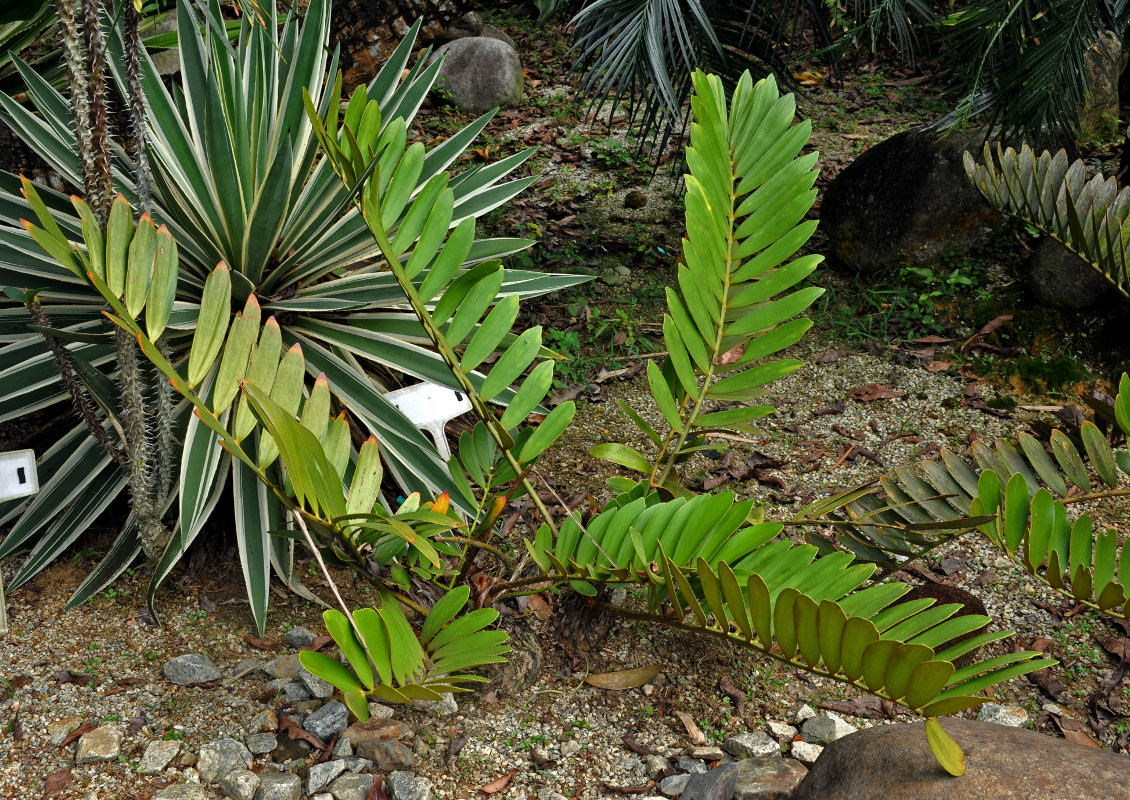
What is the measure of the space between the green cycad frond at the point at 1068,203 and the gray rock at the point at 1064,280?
19.9 inches

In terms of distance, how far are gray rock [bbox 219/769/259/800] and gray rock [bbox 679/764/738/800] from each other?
0.77 metres

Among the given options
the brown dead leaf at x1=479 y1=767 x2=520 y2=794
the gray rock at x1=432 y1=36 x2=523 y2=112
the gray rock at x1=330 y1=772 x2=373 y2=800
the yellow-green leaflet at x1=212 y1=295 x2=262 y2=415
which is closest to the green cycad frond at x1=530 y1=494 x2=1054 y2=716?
the brown dead leaf at x1=479 y1=767 x2=520 y2=794

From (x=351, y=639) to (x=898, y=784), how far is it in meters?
0.84

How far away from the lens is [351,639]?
118cm

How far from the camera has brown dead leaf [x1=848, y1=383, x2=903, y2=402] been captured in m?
2.96

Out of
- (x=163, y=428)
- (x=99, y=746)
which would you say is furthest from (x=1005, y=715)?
(x=163, y=428)

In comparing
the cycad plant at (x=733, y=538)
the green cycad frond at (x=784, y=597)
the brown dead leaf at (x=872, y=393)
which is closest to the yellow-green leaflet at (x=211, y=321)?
the cycad plant at (x=733, y=538)

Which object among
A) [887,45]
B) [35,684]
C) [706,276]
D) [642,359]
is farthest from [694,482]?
[887,45]

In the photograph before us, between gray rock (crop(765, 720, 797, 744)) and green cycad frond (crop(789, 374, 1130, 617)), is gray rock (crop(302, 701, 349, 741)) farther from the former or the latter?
green cycad frond (crop(789, 374, 1130, 617))

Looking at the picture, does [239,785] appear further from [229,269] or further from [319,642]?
[229,269]

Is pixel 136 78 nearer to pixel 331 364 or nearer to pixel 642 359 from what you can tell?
pixel 331 364

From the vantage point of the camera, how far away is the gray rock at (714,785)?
1.47m

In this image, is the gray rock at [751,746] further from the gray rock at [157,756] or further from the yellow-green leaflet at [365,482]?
the gray rock at [157,756]

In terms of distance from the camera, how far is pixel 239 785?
147cm
